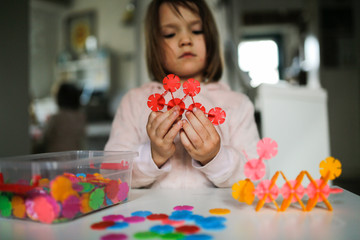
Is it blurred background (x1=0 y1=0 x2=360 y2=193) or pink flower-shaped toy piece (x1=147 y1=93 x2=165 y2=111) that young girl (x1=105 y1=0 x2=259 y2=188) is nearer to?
pink flower-shaped toy piece (x1=147 y1=93 x2=165 y2=111)

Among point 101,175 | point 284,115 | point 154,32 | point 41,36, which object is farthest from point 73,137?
point 41,36

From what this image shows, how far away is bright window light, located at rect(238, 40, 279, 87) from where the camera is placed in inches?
115

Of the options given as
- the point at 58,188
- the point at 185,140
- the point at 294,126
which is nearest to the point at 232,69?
the point at 294,126

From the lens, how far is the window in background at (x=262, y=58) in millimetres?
2939

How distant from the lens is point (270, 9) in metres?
3.42

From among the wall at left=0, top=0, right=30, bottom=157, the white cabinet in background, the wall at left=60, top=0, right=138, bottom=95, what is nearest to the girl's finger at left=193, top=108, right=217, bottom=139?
the white cabinet in background

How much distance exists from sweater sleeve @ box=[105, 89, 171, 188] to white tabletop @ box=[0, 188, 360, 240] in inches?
5.6

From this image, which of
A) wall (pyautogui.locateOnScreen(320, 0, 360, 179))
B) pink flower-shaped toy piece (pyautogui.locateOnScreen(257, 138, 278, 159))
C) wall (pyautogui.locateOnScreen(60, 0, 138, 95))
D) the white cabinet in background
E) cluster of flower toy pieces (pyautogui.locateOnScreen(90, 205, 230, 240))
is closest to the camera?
cluster of flower toy pieces (pyautogui.locateOnScreen(90, 205, 230, 240))

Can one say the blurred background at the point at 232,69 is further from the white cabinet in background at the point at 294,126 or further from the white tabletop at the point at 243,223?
the white tabletop at the point at 243,223

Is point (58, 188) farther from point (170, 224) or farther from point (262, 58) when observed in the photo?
point (262, 58)

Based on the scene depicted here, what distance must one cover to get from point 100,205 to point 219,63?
0.52 meters

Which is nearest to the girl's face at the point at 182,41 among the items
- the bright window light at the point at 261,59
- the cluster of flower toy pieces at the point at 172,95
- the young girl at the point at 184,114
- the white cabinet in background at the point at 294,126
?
the young girl at the point at 184,114

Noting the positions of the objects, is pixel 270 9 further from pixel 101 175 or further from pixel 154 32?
pixel 101 175

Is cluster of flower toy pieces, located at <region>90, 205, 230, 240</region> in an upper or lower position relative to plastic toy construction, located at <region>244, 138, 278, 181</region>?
lower
